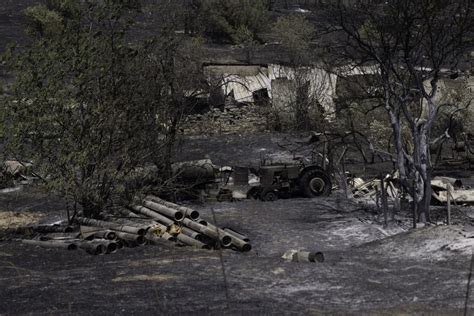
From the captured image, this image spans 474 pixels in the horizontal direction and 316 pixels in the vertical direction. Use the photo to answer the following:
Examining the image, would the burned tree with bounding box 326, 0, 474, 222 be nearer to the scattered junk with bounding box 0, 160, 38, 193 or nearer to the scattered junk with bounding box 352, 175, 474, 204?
the scattered junk with bounding box 352, 175, 474, 204

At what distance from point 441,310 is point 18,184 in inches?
679

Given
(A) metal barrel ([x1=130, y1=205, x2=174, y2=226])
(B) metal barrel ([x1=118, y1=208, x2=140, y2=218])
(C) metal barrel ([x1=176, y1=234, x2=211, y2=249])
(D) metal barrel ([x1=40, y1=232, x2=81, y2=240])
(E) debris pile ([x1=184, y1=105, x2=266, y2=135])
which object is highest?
(E) debris pile ([x1=184, y1=105, x2=266, y2=135])

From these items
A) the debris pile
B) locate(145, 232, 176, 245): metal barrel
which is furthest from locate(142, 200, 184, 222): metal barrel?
the debris pile

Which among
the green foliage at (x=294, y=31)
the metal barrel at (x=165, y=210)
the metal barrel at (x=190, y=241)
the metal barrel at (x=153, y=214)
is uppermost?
the green foliage at (x=294, y=31)

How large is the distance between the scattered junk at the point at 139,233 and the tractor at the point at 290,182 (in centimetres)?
537

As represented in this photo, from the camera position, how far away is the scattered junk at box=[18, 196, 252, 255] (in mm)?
15406

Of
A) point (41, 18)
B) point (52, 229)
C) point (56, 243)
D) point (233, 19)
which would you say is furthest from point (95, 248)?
point (233, 19)

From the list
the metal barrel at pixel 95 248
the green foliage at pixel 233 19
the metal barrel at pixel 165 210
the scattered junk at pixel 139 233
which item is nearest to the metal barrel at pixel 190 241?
the scattered junk at pixel 139 233

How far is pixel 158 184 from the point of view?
20.8 metres

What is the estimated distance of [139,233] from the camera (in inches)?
612

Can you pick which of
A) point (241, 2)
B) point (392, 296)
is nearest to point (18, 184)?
point (392, 296)

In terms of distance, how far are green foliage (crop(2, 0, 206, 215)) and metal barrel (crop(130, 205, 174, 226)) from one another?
0.50m

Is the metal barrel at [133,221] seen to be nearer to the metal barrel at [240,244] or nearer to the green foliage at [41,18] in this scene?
the metal barrel at [240,244]

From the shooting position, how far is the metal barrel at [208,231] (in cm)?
1550
